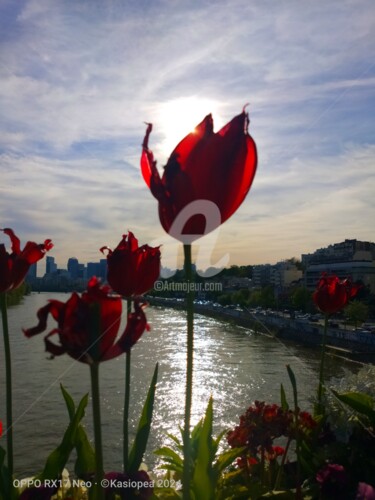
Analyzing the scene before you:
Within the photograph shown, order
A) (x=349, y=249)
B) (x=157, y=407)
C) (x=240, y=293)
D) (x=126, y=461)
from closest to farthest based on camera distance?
1. (x=126, y=461)
2. (x=157, y=407)
3. (x=240, y=293)
4. (x=349, y=249)

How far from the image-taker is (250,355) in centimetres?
1811

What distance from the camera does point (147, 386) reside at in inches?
486

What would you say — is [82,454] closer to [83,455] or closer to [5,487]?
[83,455]

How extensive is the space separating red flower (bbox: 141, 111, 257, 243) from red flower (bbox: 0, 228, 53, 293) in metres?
0.41

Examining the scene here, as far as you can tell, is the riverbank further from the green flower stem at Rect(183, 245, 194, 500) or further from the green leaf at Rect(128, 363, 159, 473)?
the green flower stem at Rect(183, 245, 194, 500)

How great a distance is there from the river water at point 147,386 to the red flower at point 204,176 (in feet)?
11.0

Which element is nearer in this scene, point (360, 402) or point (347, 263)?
point (360, 402)

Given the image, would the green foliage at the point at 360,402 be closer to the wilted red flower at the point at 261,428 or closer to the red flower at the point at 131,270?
the wilted red flower at the point at 261,428

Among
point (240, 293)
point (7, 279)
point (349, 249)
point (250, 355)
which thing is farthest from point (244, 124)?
point (349, 249)

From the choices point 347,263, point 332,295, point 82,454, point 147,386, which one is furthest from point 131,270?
point 347,263

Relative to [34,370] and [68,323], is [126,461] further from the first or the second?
[34,370]

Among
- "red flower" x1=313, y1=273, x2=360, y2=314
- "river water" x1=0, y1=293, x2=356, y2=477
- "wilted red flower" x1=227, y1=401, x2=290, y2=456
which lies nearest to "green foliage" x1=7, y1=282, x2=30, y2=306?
"wilted red flower" x1=227, y1=401, x2=290, y2=456

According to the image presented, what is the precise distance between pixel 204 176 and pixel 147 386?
12218 millimetres

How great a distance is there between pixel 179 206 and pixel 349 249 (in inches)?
1991
